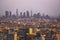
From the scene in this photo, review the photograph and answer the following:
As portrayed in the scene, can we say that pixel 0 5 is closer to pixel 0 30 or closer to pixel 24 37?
pixel 0 30

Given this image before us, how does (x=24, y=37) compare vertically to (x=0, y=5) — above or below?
below

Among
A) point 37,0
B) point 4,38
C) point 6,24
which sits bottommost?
point 4,38

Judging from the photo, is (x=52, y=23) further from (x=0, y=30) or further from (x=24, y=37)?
(x=0, y=30)

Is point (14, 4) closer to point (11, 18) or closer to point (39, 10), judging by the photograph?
point (11, 18)

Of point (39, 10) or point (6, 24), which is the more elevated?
point (39, 10)

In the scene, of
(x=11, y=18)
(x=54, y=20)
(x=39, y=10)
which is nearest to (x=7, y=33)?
(x=11, y=18)

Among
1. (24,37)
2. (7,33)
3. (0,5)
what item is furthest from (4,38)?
(0,5)
